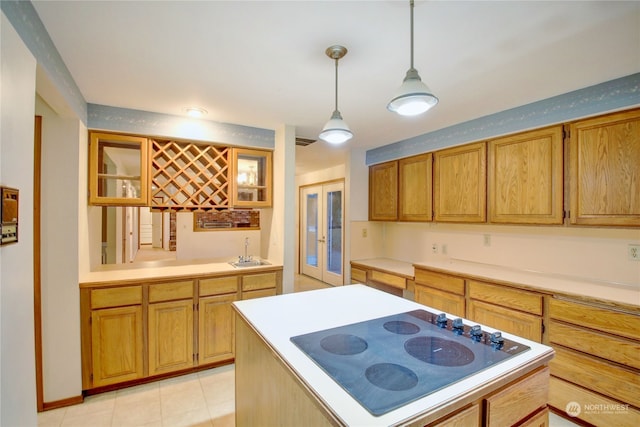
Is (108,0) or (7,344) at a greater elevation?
(108,0)

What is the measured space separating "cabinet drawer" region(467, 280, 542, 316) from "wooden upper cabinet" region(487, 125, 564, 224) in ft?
2.01

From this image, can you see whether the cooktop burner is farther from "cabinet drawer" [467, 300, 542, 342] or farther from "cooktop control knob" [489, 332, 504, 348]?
"cabinet drawer" [467, 300, 542, 342]

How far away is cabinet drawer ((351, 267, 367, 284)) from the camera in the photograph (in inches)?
154

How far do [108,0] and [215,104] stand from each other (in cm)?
120

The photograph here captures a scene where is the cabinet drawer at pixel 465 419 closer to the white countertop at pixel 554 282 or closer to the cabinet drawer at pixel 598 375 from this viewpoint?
the cabinet drawer at pixel 598 375

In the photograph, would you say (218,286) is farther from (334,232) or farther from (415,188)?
(334,232)

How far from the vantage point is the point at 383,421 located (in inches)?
30.7

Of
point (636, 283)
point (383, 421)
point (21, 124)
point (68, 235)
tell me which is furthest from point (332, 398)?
point (636, 283)

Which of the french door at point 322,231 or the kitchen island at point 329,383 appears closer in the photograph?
the kitchen island at point 329,383

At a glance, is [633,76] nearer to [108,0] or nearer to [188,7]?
[188,7]

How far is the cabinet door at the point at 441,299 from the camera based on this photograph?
2.74 m

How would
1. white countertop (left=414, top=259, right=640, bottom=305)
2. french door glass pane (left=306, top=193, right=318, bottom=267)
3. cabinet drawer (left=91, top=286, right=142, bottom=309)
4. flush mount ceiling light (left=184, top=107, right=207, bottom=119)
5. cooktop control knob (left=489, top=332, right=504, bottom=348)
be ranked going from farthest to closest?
1. french door glass pane (left=306, top=193, right=318, bottom=267)
2. flush mount ceiling light (left=184, top=107, right=207, bottom=119)
3. cabinet drawer (left=91, top=286, right=142, bottom=309)
4. white countertop (left=414, top=259, right=640, bottom=305)
5. cooktop control knob (left=489, top=332, right=504, bottom=348)

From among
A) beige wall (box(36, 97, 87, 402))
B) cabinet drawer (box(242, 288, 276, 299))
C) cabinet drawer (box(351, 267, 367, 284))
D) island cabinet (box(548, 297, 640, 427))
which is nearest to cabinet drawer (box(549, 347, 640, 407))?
island cabinet (box(548, 297, 640, 427))

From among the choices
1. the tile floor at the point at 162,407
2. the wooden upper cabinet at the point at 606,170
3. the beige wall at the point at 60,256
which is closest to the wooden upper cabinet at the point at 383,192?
the wooden upper cabinet at the point at 606,170
